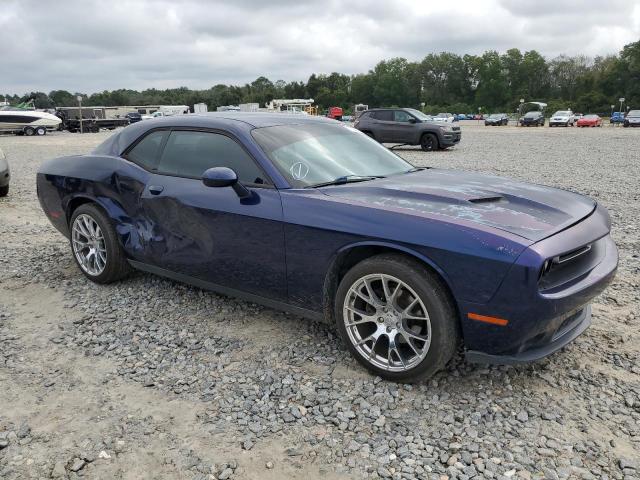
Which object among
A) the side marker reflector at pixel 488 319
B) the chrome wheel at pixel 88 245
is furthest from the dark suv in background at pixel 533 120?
the side marker reflector at pixel 488 319

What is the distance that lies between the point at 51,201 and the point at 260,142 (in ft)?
8.33

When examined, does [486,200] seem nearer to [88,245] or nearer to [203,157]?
[203,157]

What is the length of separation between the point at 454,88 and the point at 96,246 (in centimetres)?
12639

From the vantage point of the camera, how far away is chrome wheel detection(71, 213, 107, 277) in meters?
4.54

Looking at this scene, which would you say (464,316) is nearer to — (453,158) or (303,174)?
(303,174)

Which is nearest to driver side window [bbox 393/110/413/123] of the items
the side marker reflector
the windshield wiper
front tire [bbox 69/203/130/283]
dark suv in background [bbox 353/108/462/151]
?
dark suv in background [bbox 353/108/462/151]

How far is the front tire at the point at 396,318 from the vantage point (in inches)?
107

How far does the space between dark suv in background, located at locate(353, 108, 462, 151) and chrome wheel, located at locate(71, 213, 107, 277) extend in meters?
15.3

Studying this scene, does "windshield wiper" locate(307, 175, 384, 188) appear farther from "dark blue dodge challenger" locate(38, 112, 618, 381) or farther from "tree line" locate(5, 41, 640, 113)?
"tree line" locate(5, 41, 640, 113)

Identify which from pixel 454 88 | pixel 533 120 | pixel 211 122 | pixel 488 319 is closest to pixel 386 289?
pixel 488 319

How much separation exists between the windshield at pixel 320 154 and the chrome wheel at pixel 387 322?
2.76 ft

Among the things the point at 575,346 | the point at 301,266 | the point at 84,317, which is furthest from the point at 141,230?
the point at 575,346

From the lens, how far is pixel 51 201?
491 centimetres

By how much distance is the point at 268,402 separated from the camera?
112 inches
